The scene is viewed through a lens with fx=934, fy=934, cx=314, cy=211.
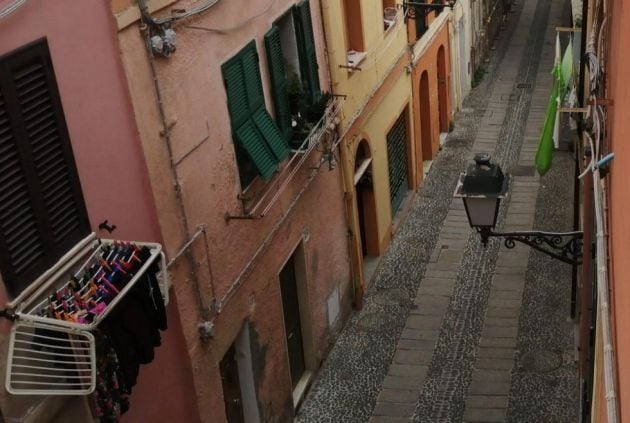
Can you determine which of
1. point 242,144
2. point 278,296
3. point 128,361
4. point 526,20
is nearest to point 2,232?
point 128,361

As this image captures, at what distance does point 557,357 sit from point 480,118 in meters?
11.2

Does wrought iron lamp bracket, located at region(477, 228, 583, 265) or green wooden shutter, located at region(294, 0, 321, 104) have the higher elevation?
green wooden shutter, located at region(294, 0, 321, 104)

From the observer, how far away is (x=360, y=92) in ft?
49.1

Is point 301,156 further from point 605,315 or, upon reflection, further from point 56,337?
point 605,315

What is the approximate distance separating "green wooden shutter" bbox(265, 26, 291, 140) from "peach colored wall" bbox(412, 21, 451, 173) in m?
7.07

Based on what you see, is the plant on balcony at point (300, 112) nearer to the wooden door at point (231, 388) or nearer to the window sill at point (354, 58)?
the window sill at point (354, 58)

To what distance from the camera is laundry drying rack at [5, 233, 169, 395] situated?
6.49m

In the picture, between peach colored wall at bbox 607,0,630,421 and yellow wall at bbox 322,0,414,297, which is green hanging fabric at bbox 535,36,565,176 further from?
peach colored wall at bbox 607,0,630,421

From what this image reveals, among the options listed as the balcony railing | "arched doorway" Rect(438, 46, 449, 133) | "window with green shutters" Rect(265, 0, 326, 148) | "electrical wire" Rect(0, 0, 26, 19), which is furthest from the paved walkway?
"electrical wire" Rect(0, 0, 26, 19)

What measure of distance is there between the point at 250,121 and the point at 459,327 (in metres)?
5.41

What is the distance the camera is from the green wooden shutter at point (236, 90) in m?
10.3

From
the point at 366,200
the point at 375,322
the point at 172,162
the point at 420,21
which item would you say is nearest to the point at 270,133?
the point at 172,162

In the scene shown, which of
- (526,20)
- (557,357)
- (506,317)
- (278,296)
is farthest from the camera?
(526,20)

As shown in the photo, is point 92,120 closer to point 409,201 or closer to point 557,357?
point 557,357
